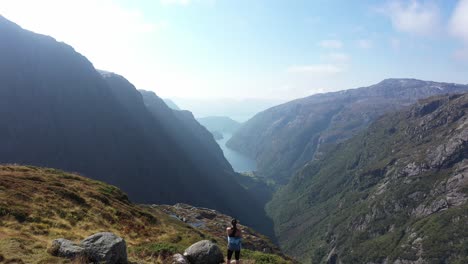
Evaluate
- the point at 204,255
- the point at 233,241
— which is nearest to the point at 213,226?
the point at 204,255

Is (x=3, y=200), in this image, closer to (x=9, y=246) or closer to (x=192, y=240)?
(x=9, y=246)

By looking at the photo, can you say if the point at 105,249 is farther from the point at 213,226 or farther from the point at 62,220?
the point at 213,226

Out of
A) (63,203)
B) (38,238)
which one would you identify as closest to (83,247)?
(38,238)

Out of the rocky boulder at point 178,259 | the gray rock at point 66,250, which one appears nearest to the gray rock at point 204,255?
the rocky boulder at point 178,259

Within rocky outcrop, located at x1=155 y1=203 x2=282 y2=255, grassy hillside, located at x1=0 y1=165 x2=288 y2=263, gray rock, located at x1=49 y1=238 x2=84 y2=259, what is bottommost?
rocky outcrop, located at x1=155 y1=203 x2=282 y2=255

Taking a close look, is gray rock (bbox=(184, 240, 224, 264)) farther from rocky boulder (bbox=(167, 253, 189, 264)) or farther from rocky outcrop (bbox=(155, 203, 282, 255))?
rocky outcrop (bbox=(155, 203, 282, 255))

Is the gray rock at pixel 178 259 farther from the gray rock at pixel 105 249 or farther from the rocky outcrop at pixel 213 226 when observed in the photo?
the rocky outcrop at pixel 213 226

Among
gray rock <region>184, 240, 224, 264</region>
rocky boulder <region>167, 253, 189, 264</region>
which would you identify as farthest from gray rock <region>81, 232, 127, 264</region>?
gray rock <region>184, 240, 224, 264</region>
